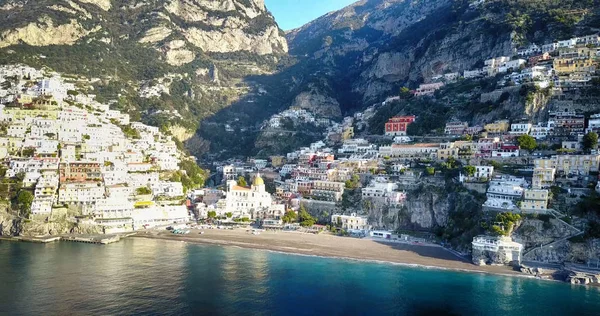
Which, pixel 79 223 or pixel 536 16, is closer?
pixel 79 223

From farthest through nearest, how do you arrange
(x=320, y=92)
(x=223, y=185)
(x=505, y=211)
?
1. (x=320, y=92)
2. (x=223, y=185)
3. (x=505, y=211)

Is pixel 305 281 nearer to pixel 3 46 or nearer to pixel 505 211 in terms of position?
pixel 505 211

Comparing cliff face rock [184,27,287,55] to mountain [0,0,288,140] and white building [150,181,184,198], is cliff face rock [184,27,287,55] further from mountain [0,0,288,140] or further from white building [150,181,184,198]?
white building [150,181,184,198]

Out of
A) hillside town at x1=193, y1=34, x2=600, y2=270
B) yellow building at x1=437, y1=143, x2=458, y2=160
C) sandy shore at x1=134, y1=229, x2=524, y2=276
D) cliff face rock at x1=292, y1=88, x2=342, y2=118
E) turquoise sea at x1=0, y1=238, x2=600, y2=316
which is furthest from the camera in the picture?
cliff face rock at x1=292, y1=88, x2=342, y2=118

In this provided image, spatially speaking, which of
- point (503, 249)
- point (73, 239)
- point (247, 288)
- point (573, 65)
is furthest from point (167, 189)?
point (573, 65)

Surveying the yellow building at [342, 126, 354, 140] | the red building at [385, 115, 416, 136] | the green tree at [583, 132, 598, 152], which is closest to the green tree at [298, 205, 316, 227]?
the red building at [385, 115, 416, 136]

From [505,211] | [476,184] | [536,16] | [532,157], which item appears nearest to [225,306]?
[505,211]

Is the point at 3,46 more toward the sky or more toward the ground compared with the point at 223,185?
more toward the sky

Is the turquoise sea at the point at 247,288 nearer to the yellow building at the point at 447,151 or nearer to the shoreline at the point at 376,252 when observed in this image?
the shoreline at the point at 376,252
